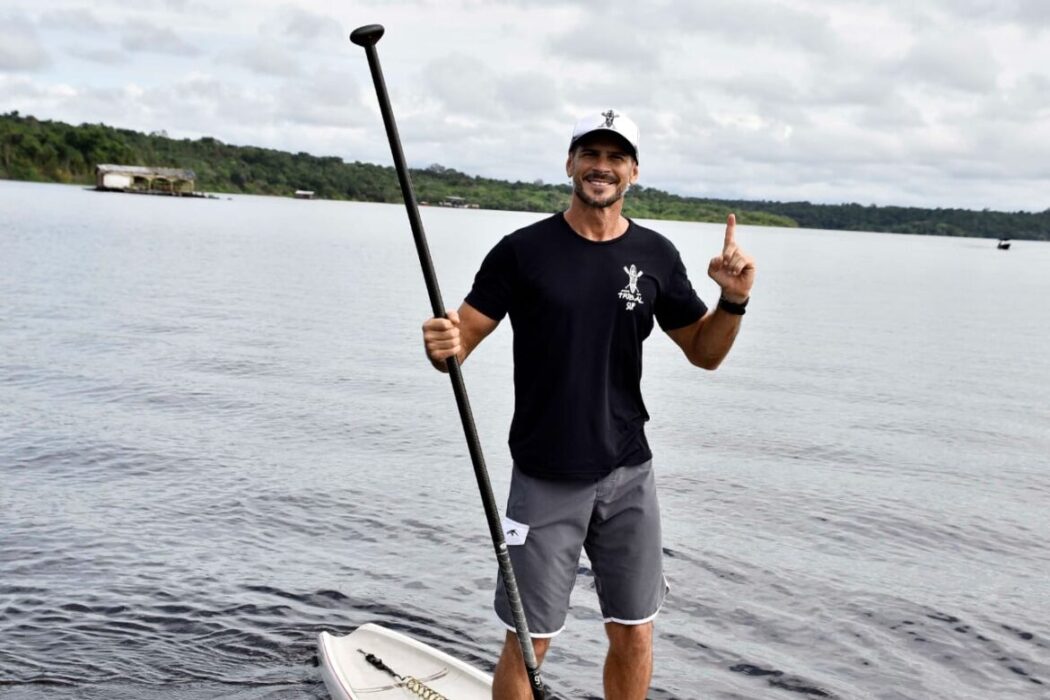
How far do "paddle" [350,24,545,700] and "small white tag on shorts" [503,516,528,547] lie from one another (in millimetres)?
28

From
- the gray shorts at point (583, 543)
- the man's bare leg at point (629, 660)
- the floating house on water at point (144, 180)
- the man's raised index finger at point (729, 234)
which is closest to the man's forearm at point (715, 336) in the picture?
the man's raised index finger at point (729, 234)

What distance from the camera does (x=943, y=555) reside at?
40.8ft

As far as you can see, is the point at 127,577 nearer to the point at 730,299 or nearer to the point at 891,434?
the point at 730,299

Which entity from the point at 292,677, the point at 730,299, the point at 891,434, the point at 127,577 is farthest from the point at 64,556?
the point at 891,434

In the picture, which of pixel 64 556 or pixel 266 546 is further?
pixel 266 546

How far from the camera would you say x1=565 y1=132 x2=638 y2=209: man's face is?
195 inches

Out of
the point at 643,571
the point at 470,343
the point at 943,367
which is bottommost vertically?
the point at 943,367

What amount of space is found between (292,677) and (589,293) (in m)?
4.62

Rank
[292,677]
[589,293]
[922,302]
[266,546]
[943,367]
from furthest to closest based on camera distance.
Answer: [922,302] → [943,367] → [266,546] → [292,677] → [589,293]

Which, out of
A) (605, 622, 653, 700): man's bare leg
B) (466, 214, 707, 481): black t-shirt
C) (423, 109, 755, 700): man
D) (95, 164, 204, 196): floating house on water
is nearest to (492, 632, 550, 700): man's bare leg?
(423, 109, 755, 700): man

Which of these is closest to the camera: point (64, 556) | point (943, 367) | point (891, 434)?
point (64, 556)

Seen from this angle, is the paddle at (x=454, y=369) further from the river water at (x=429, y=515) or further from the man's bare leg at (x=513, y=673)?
the river water at (x=429, y=515)

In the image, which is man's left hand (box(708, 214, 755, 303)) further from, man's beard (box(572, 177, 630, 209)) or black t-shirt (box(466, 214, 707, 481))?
man's beard (box(572, 177, 630, 209))

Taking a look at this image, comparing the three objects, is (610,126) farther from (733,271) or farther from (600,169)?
(733,271)
